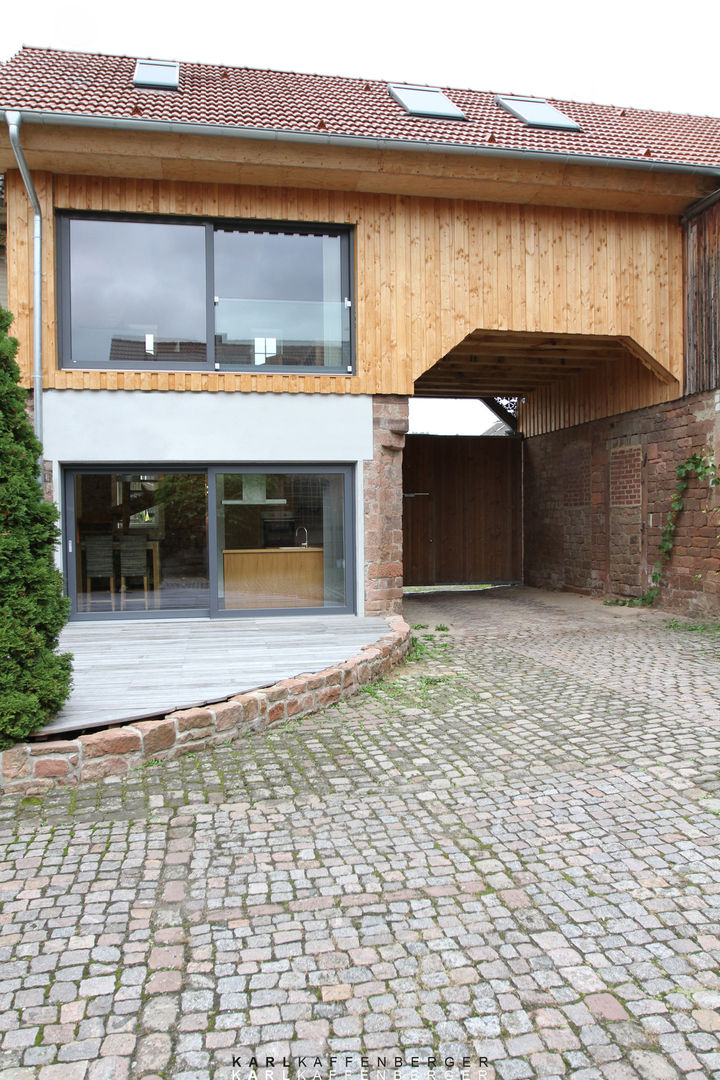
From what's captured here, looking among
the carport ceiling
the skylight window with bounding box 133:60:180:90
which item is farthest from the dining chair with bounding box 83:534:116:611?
the skylight window with bounding box 133:60:180:90

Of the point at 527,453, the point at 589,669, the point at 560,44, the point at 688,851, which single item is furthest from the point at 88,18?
the point at 688,851

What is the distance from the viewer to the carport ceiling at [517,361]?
989cm

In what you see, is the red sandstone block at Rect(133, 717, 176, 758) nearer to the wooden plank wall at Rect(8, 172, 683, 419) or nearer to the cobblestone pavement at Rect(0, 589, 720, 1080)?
the cobblestone pavement at Rect(0, 589, 720, 1080)

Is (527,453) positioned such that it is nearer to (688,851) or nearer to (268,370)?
(268,370)

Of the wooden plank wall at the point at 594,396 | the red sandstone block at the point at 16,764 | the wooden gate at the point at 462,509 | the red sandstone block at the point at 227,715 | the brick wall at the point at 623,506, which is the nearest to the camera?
the red sandstone block at the point at 16,764

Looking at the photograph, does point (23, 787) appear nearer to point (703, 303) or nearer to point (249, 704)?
point (249, 704)

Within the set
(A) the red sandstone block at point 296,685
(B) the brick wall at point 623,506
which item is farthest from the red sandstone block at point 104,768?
(B) the brick wall at point 623,506

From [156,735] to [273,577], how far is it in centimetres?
455

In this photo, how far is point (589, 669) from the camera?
679cm

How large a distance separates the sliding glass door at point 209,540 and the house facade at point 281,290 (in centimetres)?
3

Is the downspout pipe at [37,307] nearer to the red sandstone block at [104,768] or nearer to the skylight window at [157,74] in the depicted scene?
the skylight window at [157,74]

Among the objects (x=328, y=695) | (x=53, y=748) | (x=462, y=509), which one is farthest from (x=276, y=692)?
(x=462, y=509)

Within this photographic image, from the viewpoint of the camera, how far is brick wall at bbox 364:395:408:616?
28.8ft

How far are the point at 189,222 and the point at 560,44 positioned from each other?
30446mm
